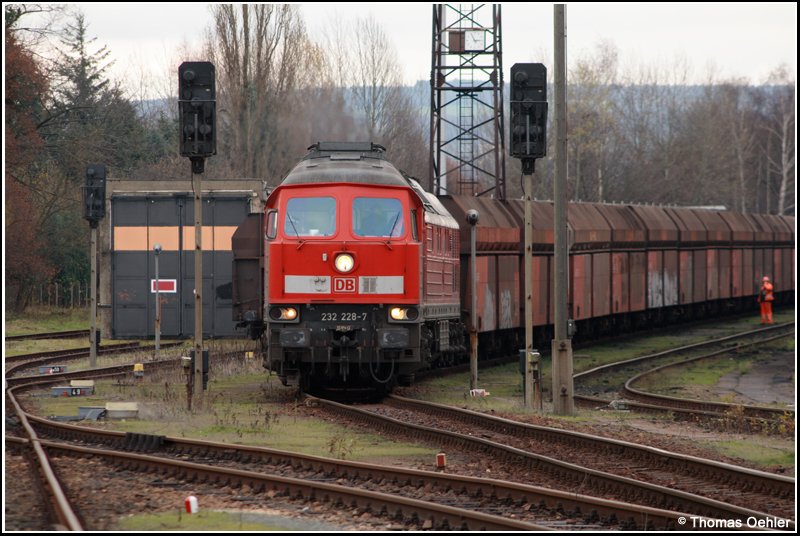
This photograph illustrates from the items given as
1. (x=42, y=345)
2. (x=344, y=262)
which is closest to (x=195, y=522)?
(x=344, y=262)

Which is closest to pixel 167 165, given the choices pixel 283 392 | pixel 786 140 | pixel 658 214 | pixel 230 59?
pixel 230 59

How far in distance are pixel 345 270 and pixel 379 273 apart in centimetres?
50

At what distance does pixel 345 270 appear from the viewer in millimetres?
17703

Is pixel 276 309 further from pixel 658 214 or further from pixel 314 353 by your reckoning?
pixel 658 214

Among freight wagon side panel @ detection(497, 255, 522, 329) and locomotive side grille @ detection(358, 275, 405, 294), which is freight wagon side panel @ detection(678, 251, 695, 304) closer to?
freight wagon side panel @ detection(497, 255, 522, 329)

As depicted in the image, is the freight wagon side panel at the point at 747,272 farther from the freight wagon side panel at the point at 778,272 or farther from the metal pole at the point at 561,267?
the metal pole at the point at 561,267

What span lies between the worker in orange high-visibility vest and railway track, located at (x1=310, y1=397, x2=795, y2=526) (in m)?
27.5

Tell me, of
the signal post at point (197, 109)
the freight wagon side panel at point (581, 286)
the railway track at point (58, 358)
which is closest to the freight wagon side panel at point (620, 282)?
the freight wagon side panel at point (581, 286)

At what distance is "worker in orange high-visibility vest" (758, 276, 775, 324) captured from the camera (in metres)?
41.6

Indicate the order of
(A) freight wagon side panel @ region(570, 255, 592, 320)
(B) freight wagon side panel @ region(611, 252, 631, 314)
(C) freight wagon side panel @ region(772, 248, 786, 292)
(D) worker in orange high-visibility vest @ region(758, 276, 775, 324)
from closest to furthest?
(A) freight wagon side panel @ region(570, 255, 592, 320) → (B) freight wagon side panel @ region(611, 252, 631, 314) → (D) worker in orange high-visibility vest @ region(758, 276, 775, 324) → (C) freight wagon side panel @ region(772, 248, 786, 292)

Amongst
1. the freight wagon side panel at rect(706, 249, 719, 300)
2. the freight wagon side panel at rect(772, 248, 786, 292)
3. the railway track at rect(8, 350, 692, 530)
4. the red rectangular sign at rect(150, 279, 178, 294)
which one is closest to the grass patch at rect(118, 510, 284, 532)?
the railway track at rect(8, 350, 692, 530)

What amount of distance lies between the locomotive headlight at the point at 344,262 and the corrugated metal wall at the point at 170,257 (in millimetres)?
17389

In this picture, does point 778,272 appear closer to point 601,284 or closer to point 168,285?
point 601,284

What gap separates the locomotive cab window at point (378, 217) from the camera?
1797 centimetres
